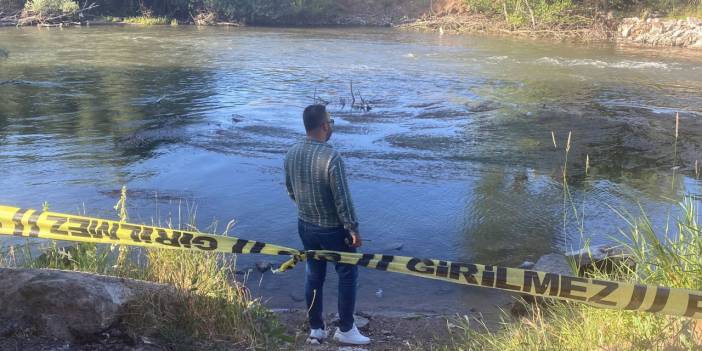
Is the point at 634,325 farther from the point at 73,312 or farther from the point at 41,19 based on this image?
the point at 41,19

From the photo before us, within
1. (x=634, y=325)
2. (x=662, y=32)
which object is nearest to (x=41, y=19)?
(x=662, y=32)

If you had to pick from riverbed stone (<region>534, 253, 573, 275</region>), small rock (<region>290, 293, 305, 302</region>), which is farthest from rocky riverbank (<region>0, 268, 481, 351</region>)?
riverbed stone (<region>534, 253, 573, 275</region>)

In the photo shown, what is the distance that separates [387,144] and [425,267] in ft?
27.6

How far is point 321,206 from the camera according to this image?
4812 millimetres

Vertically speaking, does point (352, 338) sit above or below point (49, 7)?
below

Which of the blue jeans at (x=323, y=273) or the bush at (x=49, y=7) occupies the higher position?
the bush at (x=49, y=7)

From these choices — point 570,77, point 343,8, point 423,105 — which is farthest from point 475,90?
point 343,8

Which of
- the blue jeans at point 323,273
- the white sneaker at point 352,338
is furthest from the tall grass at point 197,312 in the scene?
the white sneaker at point 352,338

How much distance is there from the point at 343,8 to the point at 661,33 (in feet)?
69.5

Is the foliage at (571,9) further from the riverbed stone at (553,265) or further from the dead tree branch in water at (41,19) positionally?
the riverbed stone at (553,265)

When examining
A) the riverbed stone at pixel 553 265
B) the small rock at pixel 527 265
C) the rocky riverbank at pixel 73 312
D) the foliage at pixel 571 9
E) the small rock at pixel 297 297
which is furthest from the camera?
the foliage at pixel 571 9

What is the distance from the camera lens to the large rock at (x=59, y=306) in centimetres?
409

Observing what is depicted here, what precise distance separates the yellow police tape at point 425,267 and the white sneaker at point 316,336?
656 millimetres

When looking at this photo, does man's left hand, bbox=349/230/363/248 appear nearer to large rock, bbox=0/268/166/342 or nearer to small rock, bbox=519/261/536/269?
large rock, bbox=0/268/166/342
